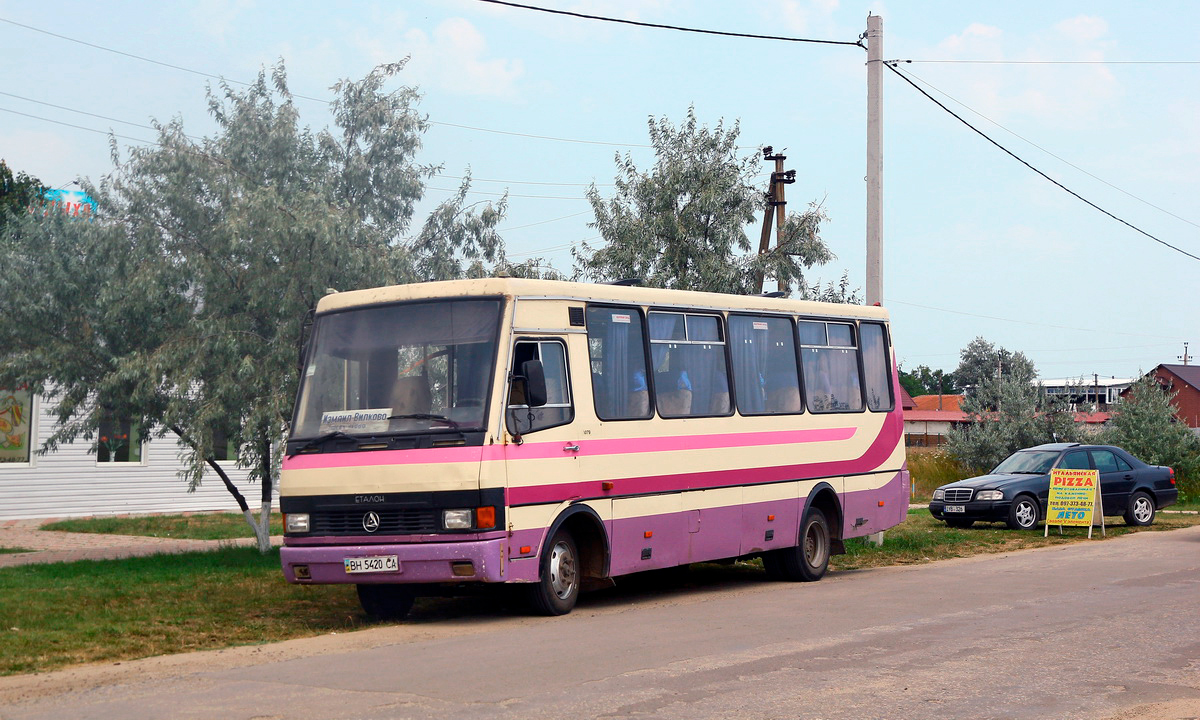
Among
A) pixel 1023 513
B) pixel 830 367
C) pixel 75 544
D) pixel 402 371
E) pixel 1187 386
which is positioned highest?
pixel 1187 386

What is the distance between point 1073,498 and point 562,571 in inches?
512

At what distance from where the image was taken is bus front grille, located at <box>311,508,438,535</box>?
438 inches

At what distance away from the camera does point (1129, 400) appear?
38.8 metres

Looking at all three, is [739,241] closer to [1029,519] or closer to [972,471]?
[1029,519]

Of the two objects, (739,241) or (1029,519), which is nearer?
(1029,519)

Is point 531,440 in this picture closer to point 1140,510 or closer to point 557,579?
point 557,579

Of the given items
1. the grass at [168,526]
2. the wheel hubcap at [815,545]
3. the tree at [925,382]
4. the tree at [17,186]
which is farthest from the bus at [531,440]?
the tree at [925,382]

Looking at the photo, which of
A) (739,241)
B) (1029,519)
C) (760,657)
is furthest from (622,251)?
(760,657)

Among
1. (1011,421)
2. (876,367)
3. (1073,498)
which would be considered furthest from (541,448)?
(1011,421)

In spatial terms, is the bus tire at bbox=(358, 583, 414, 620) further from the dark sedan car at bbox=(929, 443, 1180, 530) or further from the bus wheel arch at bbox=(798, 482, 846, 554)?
the dark sedan car at bbox=(929, 443, 1180, 530)

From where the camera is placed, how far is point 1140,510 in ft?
82.1

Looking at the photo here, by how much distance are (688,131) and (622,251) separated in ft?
8.67

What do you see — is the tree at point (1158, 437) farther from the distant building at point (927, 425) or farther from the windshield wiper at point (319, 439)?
the distant building at point (927, 425)

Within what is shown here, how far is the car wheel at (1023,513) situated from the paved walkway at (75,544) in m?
12.6
